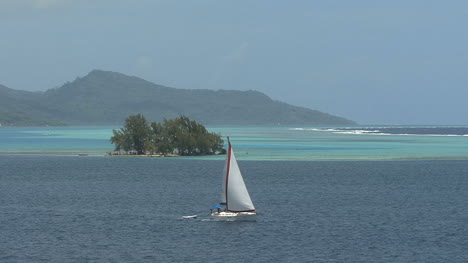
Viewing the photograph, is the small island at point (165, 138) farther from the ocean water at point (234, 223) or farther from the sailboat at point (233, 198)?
the sailboat at point (233, 198)

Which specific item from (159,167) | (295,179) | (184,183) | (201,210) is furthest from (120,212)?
(159,167)

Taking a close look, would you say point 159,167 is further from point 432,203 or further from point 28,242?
point 28,242

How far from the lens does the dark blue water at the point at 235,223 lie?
55500 millimetres

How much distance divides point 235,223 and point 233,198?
248cm

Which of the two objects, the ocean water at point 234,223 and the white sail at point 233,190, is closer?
the ocean water at point 234,223

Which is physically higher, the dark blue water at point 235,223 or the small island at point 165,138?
the small island at point 165,138

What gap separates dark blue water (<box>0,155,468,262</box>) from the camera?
55500 mm

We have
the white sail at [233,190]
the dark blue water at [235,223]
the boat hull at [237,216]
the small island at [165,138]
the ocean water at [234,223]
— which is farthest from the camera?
the small island at [165,138]

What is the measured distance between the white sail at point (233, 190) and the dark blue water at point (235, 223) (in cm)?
187

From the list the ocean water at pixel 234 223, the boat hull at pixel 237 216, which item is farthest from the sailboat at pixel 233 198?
the ocean water at pixel 234 223

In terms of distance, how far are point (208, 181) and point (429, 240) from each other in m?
50.5

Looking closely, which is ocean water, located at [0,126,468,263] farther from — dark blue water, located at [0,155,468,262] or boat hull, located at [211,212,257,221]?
boat hull, located at [211,212,257,221]

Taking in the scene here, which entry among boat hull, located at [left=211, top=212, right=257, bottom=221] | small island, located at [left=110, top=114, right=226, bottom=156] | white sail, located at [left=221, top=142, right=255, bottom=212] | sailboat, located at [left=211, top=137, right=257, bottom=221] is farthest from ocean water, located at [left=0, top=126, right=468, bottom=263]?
small island, located at [left=110, top=114, right=226, bottom=156]

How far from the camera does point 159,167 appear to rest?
Result: 13125cm
